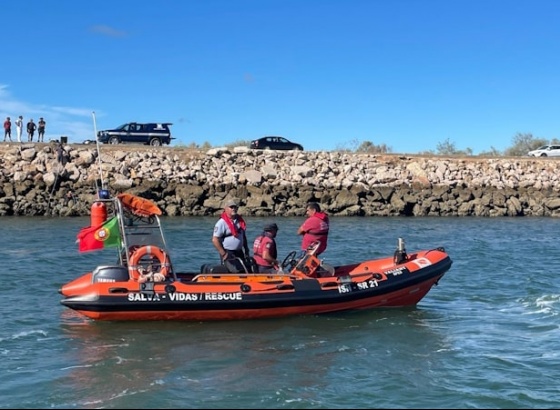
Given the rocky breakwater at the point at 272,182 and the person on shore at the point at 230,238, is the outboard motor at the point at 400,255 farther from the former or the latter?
the rocky breakwater at the point at 272,182

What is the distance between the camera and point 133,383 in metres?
7.59

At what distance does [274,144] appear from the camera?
3488 cm

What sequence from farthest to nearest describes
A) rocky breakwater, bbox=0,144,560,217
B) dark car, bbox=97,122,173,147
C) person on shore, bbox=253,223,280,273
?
dark car, bbox=97,122,173,147, rocky breakwater, bbox=0,144,560,217, person on shore, bbox=253,223,280,273

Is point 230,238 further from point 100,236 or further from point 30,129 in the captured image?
point 30,129

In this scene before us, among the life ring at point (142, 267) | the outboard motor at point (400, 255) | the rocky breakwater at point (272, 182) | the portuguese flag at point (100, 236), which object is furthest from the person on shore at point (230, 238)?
the rocky breakwater at point (272, 182)

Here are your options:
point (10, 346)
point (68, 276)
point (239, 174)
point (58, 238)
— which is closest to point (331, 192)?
point (239, 174)

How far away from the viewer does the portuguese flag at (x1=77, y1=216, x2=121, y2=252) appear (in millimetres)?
10242

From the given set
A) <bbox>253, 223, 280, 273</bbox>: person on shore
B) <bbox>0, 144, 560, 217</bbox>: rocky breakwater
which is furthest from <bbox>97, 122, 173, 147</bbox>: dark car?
<bbox>253, 223, 280, 273</bbox>: person on shore

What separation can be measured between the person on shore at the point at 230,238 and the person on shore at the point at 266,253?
37 centimetres

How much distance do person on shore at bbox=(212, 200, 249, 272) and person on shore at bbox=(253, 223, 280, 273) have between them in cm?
37

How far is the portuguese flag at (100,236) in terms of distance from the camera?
10.2 meters

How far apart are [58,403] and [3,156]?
74.2 feet

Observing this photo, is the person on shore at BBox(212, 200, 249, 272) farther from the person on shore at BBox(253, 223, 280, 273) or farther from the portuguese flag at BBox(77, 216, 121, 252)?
the portuguese flag at BBox(77, 216, 121, 252)

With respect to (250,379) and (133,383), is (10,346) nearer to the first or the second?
(133,383)
